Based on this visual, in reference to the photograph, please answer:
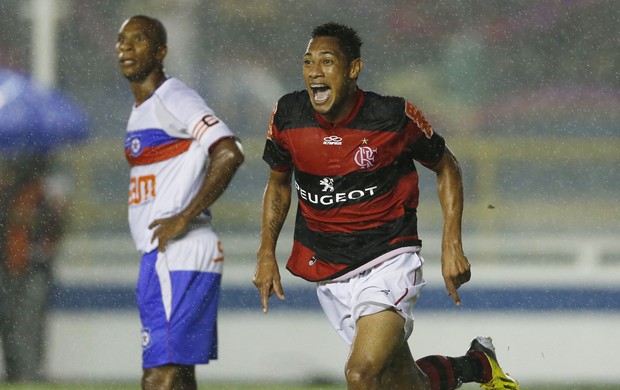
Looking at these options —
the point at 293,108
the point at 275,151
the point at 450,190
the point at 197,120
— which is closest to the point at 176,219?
the point at 197,120

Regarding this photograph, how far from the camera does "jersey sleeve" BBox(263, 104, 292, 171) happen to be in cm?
598

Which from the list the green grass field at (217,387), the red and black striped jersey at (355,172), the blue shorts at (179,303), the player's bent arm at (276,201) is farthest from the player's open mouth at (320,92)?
the green grass field at (217,387)

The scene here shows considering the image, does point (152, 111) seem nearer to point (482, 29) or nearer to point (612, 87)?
point (482, 29)

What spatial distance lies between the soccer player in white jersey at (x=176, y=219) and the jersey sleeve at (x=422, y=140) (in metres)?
0.83

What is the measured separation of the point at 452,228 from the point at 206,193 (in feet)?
3.56

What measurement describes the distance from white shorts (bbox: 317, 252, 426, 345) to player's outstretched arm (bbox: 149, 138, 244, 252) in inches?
24.7

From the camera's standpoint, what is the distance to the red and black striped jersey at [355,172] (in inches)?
230

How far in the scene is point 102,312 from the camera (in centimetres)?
1102

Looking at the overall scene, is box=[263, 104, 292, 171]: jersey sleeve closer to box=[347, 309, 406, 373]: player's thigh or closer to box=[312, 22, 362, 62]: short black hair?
box=[312, 22, 362, 62]: short black hair

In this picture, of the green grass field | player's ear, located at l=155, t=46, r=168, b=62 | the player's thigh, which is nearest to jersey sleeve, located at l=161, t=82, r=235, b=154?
player's ear, located at l=155, t=46, r=168, b=62

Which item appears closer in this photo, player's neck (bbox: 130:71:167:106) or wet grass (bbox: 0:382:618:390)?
player's neck (bbox: 130:71:167:106)

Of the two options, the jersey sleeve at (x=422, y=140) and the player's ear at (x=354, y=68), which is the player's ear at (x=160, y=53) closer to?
the player's ear at (x=354, y=68)

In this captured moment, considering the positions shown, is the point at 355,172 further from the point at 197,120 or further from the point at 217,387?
the point at 217,387

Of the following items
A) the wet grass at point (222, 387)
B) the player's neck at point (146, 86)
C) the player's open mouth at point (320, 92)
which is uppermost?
the player's neck at point (146, 86)
